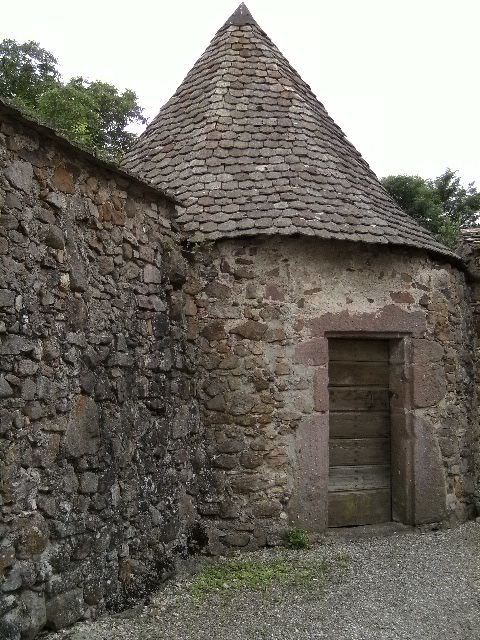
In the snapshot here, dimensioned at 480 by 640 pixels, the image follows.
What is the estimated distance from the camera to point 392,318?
21.9 feet

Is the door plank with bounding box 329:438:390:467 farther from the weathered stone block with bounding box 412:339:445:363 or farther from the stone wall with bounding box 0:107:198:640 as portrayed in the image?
the stone wall with bounding box 0:107:198:640

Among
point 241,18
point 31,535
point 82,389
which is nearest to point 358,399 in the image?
point 82,389

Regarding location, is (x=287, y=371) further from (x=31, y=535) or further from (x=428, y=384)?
(x=31, y=535)

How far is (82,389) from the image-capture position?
456 cm

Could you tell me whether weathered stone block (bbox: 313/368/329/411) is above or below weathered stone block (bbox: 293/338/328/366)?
below

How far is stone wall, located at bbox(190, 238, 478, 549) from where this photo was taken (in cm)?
612

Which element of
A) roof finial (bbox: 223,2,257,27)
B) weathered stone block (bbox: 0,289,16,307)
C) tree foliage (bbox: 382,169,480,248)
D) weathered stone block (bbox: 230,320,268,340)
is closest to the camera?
weathered stone block (bbox: 0,289,16,307)

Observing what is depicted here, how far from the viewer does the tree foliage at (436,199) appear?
19.5m

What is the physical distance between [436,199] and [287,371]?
51.0 feet

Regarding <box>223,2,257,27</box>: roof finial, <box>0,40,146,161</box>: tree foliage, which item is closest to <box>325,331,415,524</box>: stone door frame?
<box>223,2,257,27</box>: roof finial

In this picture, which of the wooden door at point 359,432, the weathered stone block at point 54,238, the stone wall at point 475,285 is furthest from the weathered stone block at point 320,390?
the weathered stone block at point 54,238

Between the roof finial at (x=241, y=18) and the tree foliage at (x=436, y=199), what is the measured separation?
11.7m

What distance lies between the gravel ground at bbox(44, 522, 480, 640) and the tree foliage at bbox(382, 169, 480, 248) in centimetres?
1472

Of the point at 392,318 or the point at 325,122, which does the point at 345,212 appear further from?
the point at 325,122
